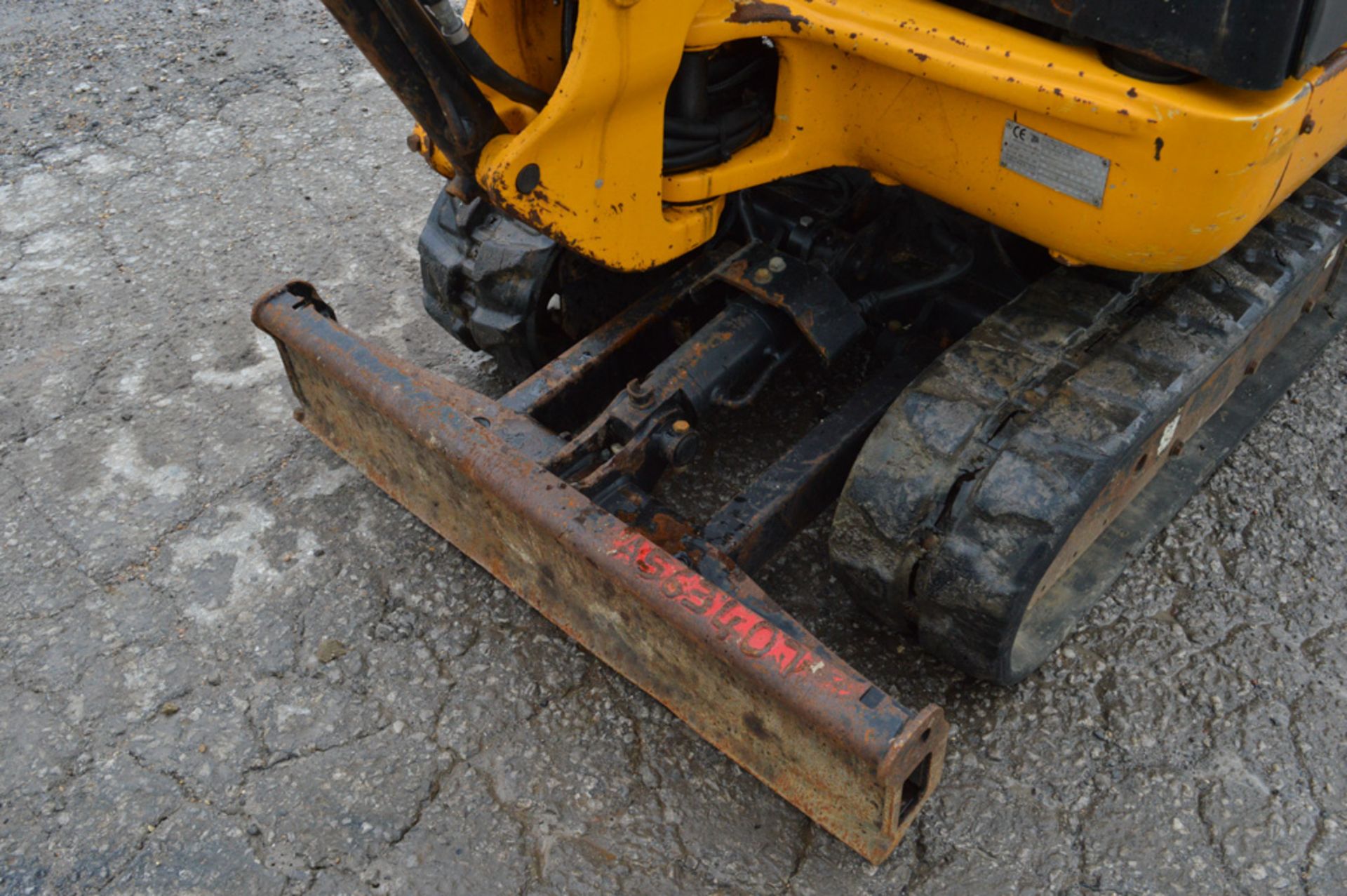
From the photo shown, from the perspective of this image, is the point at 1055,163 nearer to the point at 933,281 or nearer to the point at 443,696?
the point at 933,281

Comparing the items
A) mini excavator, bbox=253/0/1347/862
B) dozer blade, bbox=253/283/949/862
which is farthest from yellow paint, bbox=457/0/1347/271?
dozer blade, bbox=253/283/949/862

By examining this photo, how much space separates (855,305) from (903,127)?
48cm

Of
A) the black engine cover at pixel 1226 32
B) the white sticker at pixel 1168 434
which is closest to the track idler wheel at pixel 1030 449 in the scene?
the white sticker at pixel 1168 434

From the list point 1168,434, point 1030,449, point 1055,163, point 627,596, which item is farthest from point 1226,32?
point 627,596

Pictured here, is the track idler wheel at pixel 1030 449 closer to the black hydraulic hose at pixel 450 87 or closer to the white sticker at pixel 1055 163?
the white sticker at pixel 1055 163

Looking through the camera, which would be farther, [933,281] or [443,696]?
[933,281]

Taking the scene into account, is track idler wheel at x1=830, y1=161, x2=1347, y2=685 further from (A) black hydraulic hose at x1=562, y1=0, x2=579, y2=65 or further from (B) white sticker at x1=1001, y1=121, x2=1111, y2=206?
(A) black hydraulic hose at x1=562, y1=0, x2=579, y2=65

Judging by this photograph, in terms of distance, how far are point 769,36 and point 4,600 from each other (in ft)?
7.20

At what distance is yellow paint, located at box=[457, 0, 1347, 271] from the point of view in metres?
2.05

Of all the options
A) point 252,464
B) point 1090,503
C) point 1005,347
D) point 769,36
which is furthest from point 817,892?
point 252,464

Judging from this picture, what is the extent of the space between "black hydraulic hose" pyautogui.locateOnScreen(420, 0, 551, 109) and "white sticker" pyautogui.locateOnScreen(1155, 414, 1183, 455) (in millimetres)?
1415

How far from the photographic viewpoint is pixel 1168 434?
101 inches

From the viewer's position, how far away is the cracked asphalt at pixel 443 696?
236cm

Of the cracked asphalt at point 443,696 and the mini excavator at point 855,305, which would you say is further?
the cracked asphalt at point 443,696
